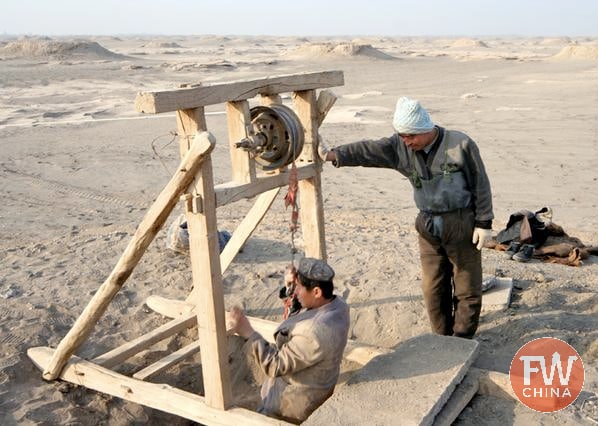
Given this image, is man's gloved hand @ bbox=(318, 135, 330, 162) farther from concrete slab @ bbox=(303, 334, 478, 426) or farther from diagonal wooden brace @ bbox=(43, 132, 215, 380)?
concrete slab @ bbox=(303, 334, 478, 426)

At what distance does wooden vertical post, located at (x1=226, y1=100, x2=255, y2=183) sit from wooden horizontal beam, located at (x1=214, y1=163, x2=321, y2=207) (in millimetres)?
64

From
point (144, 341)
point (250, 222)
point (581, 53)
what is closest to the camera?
point (250, 222)

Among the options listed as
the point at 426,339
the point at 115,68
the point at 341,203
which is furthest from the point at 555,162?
the point at 115,68

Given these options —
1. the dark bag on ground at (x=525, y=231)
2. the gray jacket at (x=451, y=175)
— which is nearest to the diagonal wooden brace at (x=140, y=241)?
the gray jacket at (x=451, y=175)

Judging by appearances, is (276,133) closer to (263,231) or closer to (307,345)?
(307,345)

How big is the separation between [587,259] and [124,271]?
5.22 metres

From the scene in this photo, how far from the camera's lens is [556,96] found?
20234mm

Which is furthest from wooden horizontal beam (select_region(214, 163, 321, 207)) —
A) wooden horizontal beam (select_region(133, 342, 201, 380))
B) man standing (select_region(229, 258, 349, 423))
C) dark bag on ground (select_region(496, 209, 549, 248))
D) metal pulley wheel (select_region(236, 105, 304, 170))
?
dark bag on ground (select_region(496, 209, 549, 248))

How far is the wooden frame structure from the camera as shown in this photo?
363 centimetres

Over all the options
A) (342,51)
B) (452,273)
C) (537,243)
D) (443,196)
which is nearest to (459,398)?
(452,273)

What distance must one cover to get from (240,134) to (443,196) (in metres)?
1.52

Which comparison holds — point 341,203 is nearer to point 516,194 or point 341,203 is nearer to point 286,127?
point 516,194

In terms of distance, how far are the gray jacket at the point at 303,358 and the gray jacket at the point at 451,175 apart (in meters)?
1.19

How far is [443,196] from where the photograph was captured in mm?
4523
